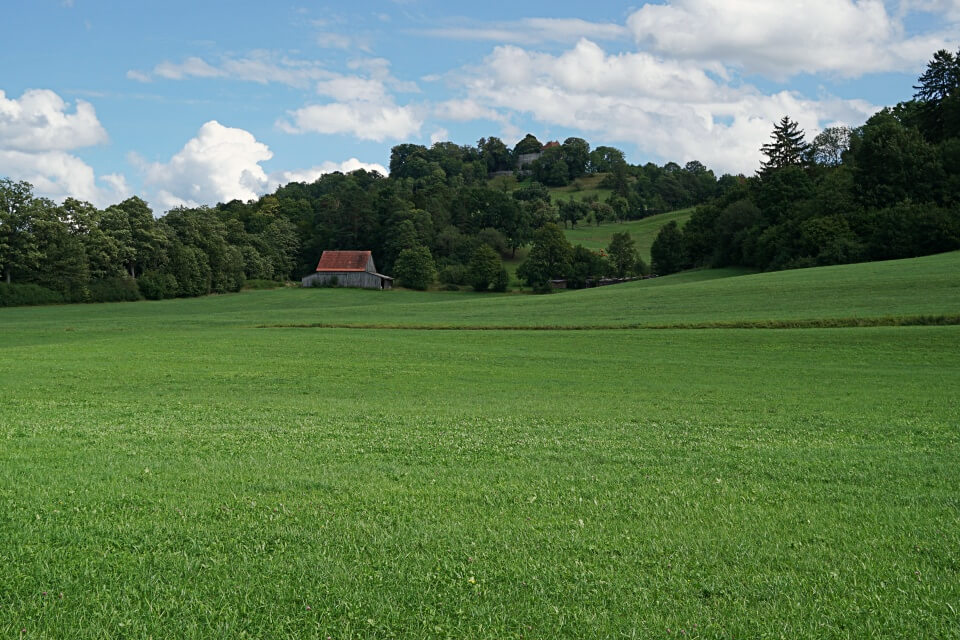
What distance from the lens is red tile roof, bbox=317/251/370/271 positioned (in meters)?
132

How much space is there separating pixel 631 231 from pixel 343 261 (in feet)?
266

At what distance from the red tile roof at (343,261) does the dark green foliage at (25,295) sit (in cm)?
4998

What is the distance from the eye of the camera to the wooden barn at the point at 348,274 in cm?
13112

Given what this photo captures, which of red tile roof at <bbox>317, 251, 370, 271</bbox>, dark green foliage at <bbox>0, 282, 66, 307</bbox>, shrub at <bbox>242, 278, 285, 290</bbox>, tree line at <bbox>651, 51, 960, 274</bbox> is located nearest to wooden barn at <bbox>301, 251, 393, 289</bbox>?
red tile roof at <bbox>317, 251, 370, 271</bbox>

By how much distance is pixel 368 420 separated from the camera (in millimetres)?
15898

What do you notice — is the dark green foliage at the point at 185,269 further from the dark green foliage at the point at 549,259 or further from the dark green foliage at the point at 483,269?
the dark green foliage at the point at 549,259

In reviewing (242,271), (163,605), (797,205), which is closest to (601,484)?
(163,605)

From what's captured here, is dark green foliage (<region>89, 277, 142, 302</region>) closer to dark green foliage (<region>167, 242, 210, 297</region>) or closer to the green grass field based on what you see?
dark green foliage (<region>167, 242, 210, 297</region>)

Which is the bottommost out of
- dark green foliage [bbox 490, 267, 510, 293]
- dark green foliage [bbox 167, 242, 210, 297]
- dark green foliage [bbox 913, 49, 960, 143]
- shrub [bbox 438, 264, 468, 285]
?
dark green foliage [bbox 490, 267, 510, 293]

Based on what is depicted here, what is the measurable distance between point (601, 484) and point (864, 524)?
10.6 ft

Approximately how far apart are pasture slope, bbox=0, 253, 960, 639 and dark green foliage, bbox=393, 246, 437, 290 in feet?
351

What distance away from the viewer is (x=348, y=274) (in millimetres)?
132000

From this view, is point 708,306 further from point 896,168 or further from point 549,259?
point 549,259

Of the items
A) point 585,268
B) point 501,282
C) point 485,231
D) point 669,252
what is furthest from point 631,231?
point 501,282
